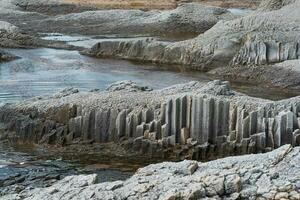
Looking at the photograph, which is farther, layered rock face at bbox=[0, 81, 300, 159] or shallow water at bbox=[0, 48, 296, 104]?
shallow water at bbox=[0, 48, 296, 104]

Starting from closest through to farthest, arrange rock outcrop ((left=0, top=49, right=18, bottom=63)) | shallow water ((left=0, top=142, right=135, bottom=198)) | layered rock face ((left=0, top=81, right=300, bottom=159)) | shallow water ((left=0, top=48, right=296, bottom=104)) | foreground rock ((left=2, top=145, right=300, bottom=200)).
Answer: foreground rock ((left=2, top=145, right=300, bottom=200)) → shallow water ((left=0, top=142, right=135, bottom=198)) → layered rock face ((left=0, top=81, right=300, bottom=159)) → shallow water ((left=0, top=48, right=296, bottom=104)) → rock outcrop ((left=0, top=49, right=18, bottom=63))

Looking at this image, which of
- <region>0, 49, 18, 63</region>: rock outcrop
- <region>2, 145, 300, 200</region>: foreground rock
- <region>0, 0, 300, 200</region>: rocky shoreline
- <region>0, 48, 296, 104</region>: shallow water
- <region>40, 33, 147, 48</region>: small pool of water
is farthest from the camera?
<region>40, 33, 147, 48</region>: small pool of water

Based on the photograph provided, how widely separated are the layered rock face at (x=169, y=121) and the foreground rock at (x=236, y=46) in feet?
29.2

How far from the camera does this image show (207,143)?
49.4 ft

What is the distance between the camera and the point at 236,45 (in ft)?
86.5

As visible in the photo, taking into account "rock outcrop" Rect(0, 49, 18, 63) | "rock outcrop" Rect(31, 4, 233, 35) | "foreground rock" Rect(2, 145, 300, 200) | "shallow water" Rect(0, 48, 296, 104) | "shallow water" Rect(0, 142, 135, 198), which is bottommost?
"shallow water" Rect(0, 142, 135, 198)

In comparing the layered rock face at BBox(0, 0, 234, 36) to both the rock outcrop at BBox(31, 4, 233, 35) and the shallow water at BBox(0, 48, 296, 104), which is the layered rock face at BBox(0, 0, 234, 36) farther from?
the shallow water at BBox(0, 48, 296, 104)

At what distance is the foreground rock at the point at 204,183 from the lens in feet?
33.1

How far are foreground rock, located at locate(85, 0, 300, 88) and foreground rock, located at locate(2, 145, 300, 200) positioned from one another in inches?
555

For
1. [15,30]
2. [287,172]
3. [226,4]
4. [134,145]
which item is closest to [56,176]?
[134,145]

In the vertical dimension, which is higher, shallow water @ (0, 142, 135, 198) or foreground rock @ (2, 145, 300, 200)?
foreground rock @ (2, 145, 300, 200)

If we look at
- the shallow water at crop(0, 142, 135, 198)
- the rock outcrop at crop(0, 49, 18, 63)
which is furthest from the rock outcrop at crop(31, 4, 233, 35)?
the shallow water at crop(0, 142, 135, 198)

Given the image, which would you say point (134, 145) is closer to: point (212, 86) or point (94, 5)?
point (212, 86)

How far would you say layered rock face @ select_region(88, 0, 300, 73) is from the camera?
25219mm
